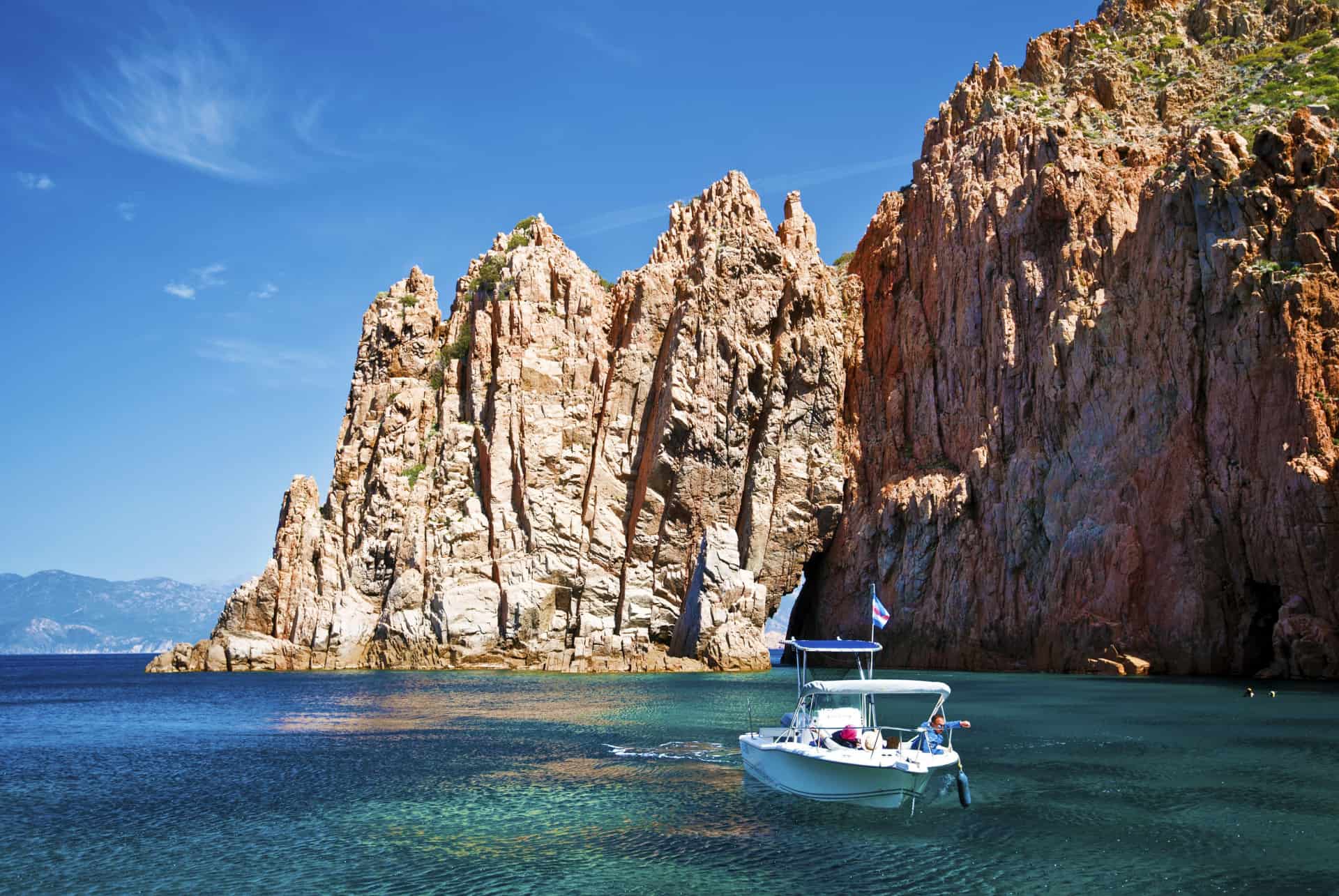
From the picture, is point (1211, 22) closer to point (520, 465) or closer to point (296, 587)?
point (520, 465)

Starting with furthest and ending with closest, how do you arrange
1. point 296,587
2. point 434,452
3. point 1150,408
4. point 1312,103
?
point 434,452 < point 296,587 < point 1312,103 < point 1150,408

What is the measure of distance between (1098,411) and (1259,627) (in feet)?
60.4

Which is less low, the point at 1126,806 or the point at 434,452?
the point at 434,452

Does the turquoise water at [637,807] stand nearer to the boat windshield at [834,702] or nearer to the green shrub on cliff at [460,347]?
the boat windshield at [834,702]

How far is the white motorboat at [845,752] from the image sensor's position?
2780 centimetres

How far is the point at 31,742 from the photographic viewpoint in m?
48.1

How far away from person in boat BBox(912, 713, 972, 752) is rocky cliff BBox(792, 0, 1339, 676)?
44252 millimetres

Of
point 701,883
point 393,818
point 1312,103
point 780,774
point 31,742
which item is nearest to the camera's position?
point 701,883

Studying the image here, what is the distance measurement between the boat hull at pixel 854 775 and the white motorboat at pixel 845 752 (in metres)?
0.02

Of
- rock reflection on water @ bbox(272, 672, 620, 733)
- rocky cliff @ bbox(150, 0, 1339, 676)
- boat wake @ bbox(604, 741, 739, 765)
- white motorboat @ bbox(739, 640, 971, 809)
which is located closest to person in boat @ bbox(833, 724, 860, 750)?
white motorboat @ bbox(739, 640, 971, 809)

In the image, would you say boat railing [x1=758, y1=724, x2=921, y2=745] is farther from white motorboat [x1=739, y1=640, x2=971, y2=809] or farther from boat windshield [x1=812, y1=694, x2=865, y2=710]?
boat windshield [x1=812, y1=694, x2=865, y2=710]

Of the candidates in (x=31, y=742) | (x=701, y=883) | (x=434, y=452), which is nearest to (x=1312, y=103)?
(x=434, y=452)

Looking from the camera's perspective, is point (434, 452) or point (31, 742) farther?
point (434, 452)

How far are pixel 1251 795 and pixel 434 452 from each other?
258 ft
